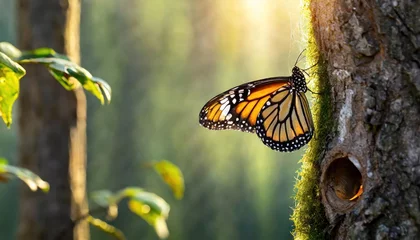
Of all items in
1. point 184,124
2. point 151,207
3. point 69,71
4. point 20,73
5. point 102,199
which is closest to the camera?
point 20,73

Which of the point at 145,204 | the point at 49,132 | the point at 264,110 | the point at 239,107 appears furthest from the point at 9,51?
the point at 49,132

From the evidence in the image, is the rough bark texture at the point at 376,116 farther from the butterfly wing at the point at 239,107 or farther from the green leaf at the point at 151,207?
the green leaf at the point at 151,207

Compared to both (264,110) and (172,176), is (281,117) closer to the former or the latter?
(264,110)

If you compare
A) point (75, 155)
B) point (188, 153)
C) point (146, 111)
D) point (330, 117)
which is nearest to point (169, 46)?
point (146, 111)

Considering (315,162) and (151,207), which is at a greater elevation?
(315,162)

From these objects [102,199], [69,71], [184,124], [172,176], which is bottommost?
[102,199]

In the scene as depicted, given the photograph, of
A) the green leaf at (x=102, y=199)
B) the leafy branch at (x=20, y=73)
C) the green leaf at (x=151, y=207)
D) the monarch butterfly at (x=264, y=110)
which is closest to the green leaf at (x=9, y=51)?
the leafy branch at (x=20, y=73)

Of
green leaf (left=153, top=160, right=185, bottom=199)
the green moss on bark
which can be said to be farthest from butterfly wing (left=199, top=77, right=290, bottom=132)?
green leaf (left=153, top=160, right=185, bottom=199)
